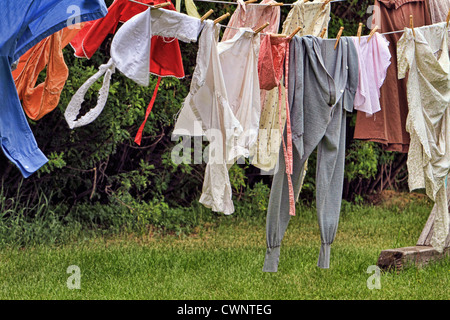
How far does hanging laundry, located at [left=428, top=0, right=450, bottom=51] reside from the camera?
3.98 m

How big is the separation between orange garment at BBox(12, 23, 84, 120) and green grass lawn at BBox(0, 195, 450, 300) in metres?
1.22

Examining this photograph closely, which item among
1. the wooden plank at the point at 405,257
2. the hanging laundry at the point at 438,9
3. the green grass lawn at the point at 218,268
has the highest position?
the hanging laundry at the point at 438,9

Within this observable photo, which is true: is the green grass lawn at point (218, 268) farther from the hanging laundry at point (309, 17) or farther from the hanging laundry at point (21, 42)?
the hanging laundry at point (309, 17)

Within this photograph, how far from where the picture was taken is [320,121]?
3.55 meters

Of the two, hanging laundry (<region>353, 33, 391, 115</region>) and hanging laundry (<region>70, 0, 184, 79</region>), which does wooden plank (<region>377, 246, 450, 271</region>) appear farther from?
hanging laundry (<region>70, 0, 184, 79</region>)

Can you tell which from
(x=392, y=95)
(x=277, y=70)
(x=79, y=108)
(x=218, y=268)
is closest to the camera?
(x=79, y=108)

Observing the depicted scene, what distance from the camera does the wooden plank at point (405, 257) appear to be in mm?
4270

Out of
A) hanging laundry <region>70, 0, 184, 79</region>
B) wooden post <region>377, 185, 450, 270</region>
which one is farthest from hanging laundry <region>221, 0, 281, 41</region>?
wooden post <region>377, 185, 450, 270</region>

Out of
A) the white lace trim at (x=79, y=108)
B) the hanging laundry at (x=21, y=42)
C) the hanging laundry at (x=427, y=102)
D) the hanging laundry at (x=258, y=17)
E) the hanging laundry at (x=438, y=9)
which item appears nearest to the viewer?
the hanging laundry at (x=21, y=42)

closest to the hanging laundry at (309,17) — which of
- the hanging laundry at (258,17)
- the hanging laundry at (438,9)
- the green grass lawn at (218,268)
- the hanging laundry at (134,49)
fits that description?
the hanging laundry at (258,17)

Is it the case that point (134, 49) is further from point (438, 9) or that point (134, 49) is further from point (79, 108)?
point (438, 9)

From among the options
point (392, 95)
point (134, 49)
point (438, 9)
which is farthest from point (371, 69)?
point (134, 49)

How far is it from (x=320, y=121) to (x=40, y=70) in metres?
1.66

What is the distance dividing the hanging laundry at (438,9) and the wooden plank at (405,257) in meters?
1.59
